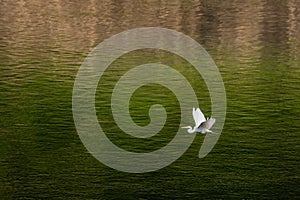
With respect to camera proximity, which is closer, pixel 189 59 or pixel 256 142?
pixel 256 142

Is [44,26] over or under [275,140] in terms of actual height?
over

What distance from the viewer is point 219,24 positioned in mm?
73062

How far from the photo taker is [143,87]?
52.0 metres

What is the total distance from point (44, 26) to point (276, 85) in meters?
25.8

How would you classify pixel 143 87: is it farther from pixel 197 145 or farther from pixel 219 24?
pixel 219 24

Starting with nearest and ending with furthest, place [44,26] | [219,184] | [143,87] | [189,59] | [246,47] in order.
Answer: [219,184]
[143,87]
[189,59]
[246,47]
[44,26]

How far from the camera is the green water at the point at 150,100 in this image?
3544cm

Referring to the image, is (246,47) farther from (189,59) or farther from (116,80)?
(116,80)

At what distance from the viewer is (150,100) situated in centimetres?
4912

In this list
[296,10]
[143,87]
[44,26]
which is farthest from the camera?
[296,10]

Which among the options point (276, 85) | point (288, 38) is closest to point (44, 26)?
point (288, 38)

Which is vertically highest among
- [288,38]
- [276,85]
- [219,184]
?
[288,38]

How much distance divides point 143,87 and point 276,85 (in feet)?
28.3

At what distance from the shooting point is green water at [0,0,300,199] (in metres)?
35.4
